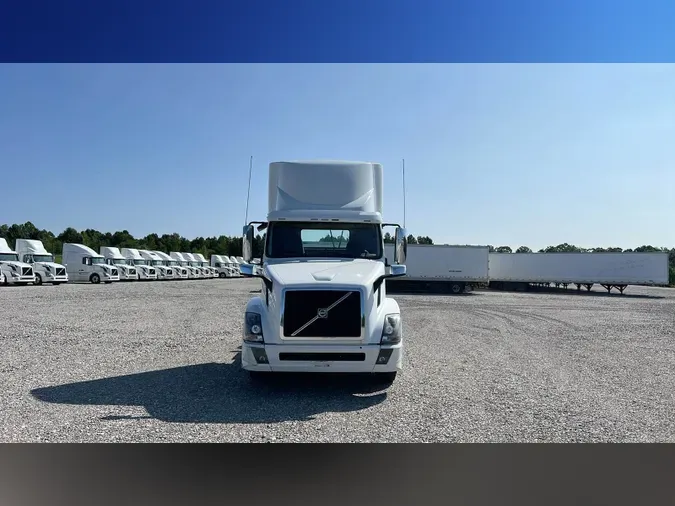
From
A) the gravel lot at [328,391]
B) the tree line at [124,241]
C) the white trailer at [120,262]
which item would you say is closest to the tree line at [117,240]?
the tree line at [124,241]

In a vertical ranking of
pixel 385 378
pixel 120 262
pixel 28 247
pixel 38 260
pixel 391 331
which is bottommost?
pixel 385 378

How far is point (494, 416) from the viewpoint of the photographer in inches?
254

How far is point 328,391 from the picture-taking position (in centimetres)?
766

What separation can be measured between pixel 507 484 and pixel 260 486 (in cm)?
224

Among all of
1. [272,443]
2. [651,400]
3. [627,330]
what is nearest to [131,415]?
[272,443]

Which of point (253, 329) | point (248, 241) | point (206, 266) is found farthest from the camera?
point (206, 266)

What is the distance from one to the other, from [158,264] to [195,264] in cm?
870

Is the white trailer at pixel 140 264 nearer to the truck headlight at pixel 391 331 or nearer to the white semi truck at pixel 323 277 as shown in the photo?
the white semi truck at pixel 323 277

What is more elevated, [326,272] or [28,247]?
[28,247]

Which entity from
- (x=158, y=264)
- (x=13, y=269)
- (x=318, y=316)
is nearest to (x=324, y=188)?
(x=318, y=316)

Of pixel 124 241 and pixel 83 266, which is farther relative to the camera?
pixel 124 241

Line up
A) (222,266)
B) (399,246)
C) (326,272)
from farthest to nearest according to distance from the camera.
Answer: (222,266) < (399,246) < (326,272)

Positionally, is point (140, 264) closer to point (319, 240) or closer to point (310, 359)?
point (319, 240)

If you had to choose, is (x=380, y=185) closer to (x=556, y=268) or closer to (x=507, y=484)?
(x=507, y=484)
